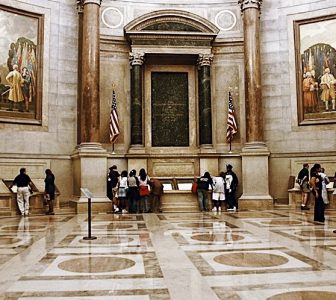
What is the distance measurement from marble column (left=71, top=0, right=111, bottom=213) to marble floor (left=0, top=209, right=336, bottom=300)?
5801 mm

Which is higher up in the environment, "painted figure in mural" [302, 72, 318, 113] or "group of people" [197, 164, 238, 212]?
"painted figure in mural" [302, 72, 318, 113]

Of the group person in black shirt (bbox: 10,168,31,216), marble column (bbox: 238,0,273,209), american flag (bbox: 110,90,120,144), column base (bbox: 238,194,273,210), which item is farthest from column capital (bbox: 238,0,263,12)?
person in black shirt (bbox: 10,168,31,216)

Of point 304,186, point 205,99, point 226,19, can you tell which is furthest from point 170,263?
point 226,19

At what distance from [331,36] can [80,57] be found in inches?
406

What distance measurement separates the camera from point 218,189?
15797 millimetres

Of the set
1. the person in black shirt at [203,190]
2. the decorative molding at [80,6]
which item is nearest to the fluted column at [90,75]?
the decorative molding at [80,6]

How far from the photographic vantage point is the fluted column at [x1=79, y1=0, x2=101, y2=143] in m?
Answer: 16.7

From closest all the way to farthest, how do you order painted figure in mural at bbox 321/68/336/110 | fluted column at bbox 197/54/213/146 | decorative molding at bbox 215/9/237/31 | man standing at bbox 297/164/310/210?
man standing at bbox 297/164/310/210 → painted figure in mural at bbox 321/68/336/110 → fluted column at bbox 197/54/213/146 → decorative molding at bbox 215/9/237/31

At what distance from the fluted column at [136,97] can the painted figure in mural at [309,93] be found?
22.4ft

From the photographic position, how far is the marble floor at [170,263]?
177 inches

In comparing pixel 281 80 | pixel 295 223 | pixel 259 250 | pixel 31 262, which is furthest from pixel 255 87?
pixel 31 262

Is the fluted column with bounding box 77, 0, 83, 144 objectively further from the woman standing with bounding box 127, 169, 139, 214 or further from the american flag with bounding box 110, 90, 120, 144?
the woman standing with bounding box 127, 169, 139, 214

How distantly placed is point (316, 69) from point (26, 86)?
→ 1182cm

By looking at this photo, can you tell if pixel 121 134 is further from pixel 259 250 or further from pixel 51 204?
pixel 259 250
